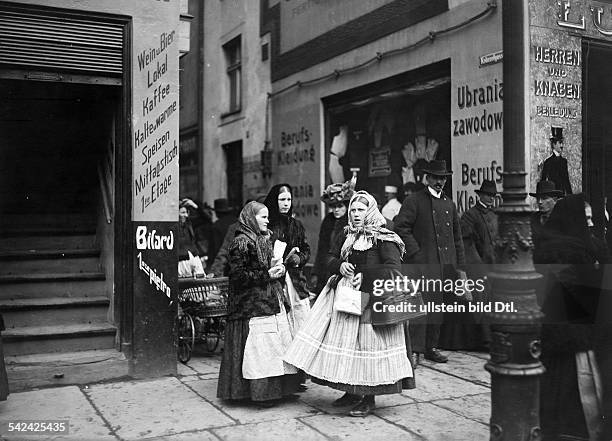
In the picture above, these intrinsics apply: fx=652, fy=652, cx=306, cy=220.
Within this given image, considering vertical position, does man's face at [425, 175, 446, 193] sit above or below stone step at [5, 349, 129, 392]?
above

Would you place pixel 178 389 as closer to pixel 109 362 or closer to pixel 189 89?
pixel 109 362

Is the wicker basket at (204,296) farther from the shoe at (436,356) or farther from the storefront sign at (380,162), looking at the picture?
the storefront sign at (380,162)

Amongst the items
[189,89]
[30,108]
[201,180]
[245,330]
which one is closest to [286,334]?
[245,330]

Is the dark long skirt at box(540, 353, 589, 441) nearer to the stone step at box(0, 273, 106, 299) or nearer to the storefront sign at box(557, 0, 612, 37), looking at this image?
the stone step at box(0, 273, 106, 299)

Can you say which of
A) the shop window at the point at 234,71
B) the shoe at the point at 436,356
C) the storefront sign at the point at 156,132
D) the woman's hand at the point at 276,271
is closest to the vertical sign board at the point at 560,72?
the shoe at the point at 436,356

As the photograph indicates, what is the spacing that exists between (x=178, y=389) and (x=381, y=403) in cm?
A: 191

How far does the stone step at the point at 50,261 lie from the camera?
737 centimetres

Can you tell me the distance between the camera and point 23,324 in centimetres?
684

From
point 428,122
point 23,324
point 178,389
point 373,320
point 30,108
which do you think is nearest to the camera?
point 373,320

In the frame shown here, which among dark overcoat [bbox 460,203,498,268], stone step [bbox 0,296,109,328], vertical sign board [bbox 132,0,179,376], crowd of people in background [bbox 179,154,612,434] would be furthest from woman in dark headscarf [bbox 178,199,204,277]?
dark overcoat [bbox 460,203,498,268]

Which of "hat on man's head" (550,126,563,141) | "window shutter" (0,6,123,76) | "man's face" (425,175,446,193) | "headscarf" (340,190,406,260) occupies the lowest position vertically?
"headscarf" (340,190,406,260)

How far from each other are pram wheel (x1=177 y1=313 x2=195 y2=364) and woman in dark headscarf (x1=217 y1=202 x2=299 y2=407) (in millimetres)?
1694

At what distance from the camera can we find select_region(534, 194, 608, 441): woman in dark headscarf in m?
4.26

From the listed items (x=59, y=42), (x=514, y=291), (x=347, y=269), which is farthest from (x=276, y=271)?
(x=59, y=42)
